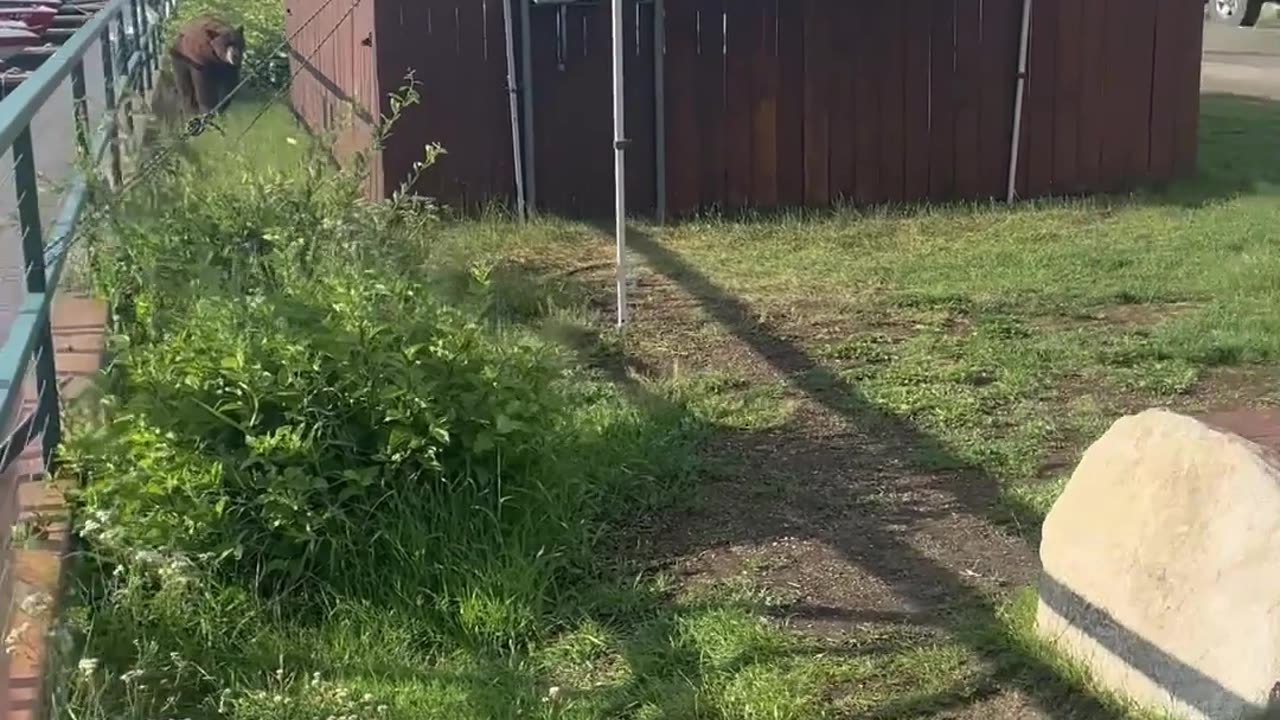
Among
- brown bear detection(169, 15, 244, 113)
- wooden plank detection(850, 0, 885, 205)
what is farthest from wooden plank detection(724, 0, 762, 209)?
brown bear detection(169, 15, 244, 113)

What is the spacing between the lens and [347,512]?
4.28m

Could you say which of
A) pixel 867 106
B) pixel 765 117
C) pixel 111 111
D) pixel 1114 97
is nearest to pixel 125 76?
pixel 111 111

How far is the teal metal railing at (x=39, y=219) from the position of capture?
350 cm

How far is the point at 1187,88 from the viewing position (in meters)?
10.7

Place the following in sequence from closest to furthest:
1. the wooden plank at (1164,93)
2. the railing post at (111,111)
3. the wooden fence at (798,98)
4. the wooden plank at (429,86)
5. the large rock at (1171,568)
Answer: the large rock at (1171,568) < the railing post at (111,111) < the wooden plank at (429,86) < the wooden fence at (798,98) < the wooden plank at (1164,93)

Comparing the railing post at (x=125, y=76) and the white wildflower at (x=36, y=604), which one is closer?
the white wildflower at (x=36, y=604)

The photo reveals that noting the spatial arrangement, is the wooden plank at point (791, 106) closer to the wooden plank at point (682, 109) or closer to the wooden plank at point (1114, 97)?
the wooden plank at point (682, 109)

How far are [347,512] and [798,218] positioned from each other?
19.1 feet

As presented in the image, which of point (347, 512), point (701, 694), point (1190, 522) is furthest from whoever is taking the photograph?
point (347, 512)

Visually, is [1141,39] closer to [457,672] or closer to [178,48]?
[178,48]

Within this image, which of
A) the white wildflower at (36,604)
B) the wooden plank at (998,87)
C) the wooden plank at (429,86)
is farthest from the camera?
the wooden plank at (998,87)

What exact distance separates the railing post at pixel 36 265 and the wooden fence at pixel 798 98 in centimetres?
533

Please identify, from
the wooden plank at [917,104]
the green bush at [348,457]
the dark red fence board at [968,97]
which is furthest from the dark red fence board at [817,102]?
the green bush at [348,457]

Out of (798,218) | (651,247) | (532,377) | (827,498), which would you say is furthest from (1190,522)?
(798,218)
